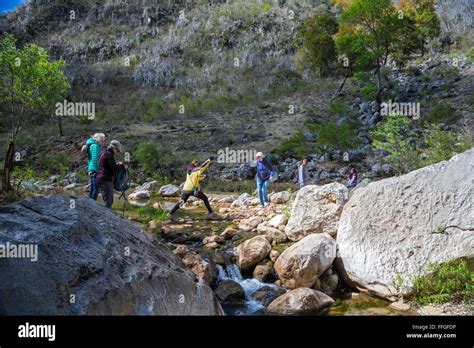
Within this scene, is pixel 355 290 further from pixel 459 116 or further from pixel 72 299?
pixel 459 116

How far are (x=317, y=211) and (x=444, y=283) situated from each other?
2474 millimetres

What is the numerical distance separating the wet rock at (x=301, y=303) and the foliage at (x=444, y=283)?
105 cm

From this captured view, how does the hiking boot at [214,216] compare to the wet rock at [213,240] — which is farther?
the hiking boot at [214,216]

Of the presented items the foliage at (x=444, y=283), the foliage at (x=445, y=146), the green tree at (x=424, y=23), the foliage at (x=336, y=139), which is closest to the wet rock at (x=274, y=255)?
the foliage at (x=444, y=283)

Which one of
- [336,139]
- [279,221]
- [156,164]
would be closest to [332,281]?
[279,221]

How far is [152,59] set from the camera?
158 feet

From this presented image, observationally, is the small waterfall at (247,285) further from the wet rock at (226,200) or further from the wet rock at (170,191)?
the wet rock at (170,191)

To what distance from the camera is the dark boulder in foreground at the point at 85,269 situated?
2.48 metres

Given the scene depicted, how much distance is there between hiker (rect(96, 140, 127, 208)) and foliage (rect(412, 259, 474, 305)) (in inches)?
184

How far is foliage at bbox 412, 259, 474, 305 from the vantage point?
420cm

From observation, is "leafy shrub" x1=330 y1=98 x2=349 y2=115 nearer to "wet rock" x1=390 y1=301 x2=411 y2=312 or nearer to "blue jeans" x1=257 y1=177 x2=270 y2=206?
"blue jeans" x1=257 y1=177 x2=270 y2=206

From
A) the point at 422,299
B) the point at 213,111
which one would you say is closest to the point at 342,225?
the point at 422,299

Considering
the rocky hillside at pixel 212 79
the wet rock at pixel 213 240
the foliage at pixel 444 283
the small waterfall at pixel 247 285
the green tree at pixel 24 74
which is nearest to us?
the foliage at pixel 444 283
